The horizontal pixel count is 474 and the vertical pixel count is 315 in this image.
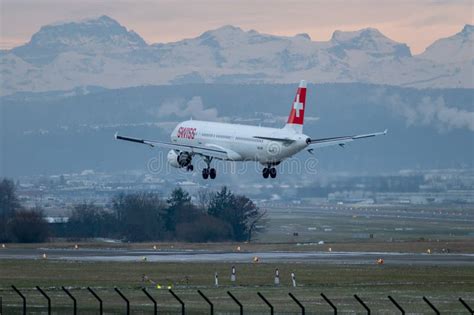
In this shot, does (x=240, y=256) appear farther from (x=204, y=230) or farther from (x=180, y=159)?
(x=204, y=230)

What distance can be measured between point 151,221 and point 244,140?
49658 millimetres

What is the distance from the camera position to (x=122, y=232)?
148 metres

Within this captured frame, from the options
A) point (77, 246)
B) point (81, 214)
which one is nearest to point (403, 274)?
point (77, 246)

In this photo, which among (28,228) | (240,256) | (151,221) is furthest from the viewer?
(151,221)

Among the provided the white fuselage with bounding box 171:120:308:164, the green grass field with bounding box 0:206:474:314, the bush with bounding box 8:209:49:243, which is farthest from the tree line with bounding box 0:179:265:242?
the white fuselage with bounding box 171:120:308:164

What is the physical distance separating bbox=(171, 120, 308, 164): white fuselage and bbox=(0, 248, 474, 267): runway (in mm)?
7205

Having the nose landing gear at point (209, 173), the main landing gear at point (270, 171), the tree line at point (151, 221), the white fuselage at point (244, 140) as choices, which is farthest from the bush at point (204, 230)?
the main landing gear at point (270, 171)

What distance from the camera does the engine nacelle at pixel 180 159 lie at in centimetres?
10250

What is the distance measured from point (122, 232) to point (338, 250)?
4704 centimetres

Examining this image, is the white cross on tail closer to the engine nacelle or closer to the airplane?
the airplane

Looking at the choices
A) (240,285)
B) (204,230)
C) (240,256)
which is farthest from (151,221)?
(240,285)

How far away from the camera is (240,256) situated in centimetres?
9756

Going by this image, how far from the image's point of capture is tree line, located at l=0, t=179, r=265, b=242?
13462cm

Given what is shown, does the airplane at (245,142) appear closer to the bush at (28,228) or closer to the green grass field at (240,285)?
the green grass field at (240,285)
